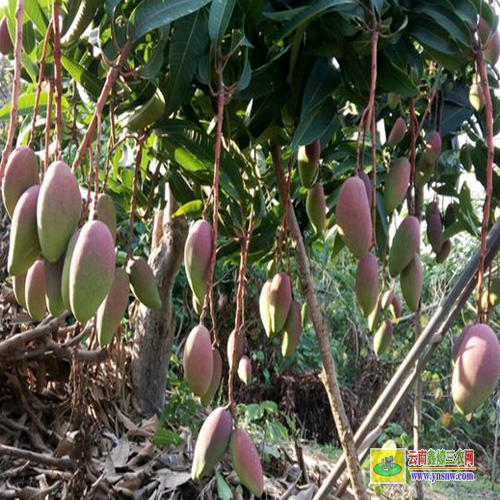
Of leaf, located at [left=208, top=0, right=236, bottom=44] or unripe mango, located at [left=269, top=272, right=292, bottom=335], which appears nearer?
leaf, located at [left=208, top=0, right=236, bottom=44]

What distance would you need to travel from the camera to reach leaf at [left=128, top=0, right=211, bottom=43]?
405 millimetres

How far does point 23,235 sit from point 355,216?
0.23 meters

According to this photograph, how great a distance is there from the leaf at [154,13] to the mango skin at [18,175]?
101mm

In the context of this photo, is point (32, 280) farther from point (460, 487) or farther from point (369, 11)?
point (460, 487)

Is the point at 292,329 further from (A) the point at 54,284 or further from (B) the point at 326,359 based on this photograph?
(A) the point at 54,284

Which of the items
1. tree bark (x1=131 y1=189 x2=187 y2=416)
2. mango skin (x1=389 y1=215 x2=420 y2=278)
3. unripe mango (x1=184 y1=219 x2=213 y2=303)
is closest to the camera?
unripe mango (x1=184 y1=219 x2=213 y2=303)

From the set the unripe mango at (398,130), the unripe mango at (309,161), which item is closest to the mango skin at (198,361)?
the unripe mango at (309,161)

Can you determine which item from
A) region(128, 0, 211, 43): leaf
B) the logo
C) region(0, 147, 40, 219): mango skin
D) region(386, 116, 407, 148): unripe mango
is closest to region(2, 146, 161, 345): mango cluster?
region(0, 147, 40, 219): mango skin

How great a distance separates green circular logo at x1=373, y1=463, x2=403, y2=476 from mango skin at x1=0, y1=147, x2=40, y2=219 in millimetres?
1203

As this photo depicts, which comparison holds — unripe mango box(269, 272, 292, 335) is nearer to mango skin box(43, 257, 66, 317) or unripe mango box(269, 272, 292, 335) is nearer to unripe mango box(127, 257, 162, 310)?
unripe mango box(127, 257, 162, 310)

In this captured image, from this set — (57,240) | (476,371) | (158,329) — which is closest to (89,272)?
(57,240)

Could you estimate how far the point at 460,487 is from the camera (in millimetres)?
2594

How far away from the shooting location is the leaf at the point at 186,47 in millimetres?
478

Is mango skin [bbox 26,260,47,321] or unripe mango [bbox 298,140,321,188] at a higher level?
unripe mango [bbox 298,140,321,188]
